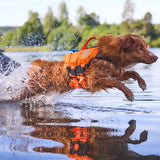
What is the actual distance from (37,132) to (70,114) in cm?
123

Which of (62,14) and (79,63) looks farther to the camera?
(62,14)

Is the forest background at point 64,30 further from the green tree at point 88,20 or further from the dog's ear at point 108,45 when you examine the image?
the dog's ear at point 108,45

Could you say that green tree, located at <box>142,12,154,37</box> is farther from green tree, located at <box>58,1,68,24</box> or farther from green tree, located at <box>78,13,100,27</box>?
green tree, located at <box>58,1,68,24</box>

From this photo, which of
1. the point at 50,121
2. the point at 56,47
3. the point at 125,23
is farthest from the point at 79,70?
the point at 125,23

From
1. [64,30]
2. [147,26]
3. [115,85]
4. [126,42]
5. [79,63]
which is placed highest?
[147,26]

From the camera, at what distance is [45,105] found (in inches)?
261

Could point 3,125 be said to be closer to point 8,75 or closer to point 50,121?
point 50,121

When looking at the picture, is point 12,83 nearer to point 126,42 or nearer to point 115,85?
point 115,85

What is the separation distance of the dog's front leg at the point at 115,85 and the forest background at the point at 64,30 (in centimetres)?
311

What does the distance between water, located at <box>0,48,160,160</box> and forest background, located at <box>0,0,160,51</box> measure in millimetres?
2021

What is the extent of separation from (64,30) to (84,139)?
34.0ft

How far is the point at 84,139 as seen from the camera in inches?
156

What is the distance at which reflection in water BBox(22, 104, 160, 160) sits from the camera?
3400 millimetres

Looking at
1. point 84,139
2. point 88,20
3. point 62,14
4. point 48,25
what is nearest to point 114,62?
point 84,139
